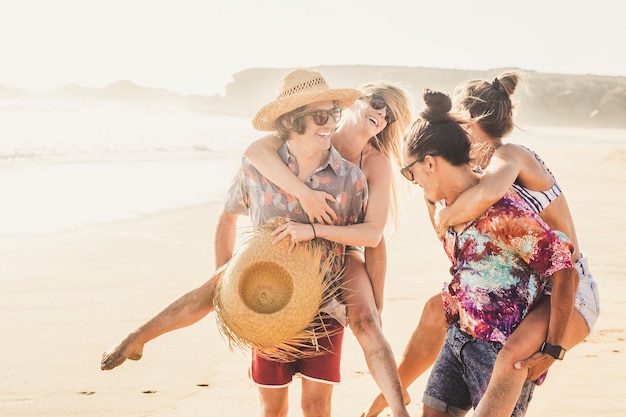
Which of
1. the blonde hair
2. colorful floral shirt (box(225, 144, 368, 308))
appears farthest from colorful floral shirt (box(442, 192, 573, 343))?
the blonde hair

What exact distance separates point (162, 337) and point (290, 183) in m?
3.33

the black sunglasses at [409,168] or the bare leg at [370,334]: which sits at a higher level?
the black sunglasses at [409,168]

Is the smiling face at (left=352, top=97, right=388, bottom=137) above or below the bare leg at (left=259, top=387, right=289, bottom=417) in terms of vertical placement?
above

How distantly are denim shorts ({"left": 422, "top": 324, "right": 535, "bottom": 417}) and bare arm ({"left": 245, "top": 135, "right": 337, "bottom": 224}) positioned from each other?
758 mm

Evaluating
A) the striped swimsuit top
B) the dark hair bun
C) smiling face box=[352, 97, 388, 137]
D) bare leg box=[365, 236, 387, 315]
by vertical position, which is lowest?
bare leg box=[365, 236, 387, 315]

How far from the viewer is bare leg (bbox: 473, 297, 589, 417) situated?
3037mm

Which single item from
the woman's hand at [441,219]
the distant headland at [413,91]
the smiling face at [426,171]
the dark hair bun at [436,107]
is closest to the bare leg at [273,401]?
the woman's hand at [441,219]

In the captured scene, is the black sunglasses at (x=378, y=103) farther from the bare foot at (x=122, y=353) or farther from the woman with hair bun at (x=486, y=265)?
the bare foot at (x=122, y=353)

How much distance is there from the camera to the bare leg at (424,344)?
3.69m

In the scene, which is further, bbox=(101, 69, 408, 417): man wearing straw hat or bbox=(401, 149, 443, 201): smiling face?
bbox=(101, 69, 408, 417): man wearing straw hat

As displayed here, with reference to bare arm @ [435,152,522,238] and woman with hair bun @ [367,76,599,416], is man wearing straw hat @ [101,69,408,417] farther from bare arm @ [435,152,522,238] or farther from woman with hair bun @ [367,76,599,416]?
bare arm @ [435,152,522,238]

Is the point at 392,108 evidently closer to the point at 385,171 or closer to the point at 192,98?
the point at 385,171

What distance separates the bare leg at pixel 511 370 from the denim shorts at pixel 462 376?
0.38 feet

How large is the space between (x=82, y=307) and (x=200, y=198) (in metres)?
6.89
